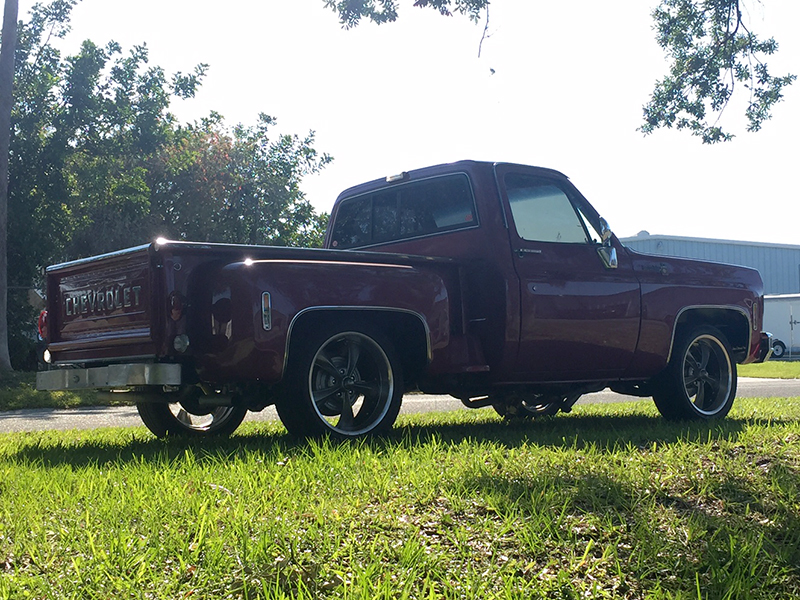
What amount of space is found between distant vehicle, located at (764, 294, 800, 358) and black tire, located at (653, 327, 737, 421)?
33.0 metres

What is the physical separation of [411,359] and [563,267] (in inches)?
62.5

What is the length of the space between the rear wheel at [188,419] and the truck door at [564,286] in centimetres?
236

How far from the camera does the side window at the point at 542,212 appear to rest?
24.2 ft

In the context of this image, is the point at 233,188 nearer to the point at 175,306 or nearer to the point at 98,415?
the point at 98,415

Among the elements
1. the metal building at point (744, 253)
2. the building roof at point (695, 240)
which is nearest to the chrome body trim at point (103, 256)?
the building roof at point (695, 240)

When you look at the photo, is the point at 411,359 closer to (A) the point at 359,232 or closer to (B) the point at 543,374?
(B) the point at 543,374

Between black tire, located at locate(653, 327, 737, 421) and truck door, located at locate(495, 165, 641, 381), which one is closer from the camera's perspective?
truck door, located at locate(495, 165, 641, 381)

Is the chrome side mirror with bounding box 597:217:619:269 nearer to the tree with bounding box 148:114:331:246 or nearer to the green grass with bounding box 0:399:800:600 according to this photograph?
the green grass with bounding box 0:399:800:600

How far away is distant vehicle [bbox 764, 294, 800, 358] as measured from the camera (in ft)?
130

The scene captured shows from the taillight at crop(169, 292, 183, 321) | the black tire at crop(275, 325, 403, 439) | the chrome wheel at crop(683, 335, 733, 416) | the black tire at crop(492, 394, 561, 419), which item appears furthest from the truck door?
the taillight at crop(169, 292, 183, 321)

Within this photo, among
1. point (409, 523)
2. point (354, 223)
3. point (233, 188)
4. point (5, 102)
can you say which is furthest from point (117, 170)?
point (409, 523)

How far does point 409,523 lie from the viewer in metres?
3.74

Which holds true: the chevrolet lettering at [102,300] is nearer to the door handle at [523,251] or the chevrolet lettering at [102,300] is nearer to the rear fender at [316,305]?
the rear fender at [316,305]

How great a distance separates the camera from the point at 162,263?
568 centimetres
